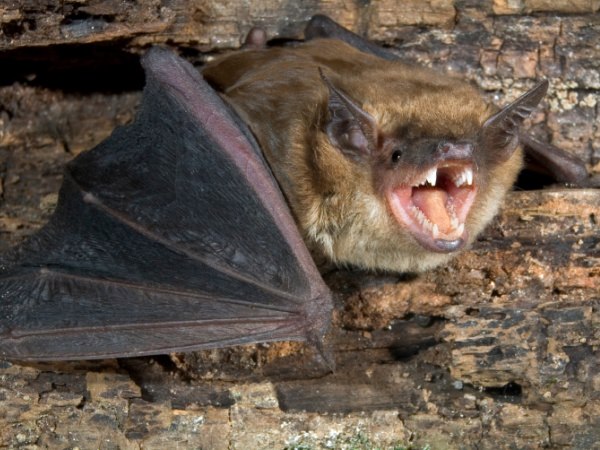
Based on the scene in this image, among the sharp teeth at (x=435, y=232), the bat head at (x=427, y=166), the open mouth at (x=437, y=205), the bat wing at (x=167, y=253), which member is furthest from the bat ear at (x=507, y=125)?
the bat wing at (x=167, y=253)

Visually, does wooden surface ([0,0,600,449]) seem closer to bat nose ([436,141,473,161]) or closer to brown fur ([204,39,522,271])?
brown fur ([204,39,522,271])

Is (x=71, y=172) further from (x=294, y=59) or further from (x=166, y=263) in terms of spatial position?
(x=294, y=59)

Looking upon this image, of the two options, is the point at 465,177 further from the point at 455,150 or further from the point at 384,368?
the point at 384,368

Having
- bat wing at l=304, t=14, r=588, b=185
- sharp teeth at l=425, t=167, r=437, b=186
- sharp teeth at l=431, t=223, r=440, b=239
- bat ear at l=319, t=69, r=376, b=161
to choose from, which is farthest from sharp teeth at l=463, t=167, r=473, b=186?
bat wing at l=304, t=14, r=588, b=185

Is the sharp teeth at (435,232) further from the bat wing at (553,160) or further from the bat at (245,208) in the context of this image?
the bat wing at (553,160)

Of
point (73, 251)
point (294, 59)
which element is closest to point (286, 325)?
point (73, 251)

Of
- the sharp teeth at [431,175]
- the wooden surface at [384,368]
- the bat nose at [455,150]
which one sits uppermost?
the bat nose at [455,150]

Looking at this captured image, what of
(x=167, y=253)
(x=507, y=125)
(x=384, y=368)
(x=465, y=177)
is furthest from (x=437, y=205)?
(x=167, y=253)
